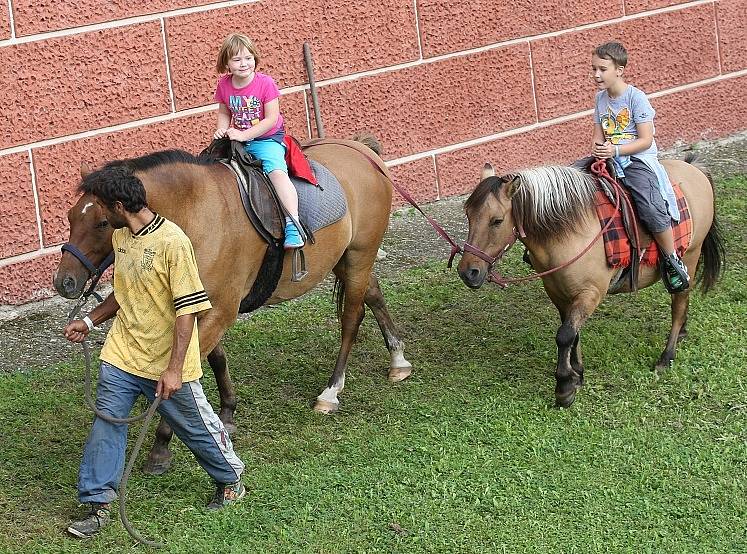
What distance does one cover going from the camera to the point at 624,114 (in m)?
6.21

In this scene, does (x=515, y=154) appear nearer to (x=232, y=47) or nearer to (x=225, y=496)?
(x=232, y=47)

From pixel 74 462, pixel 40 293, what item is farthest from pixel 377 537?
pixel 40 293

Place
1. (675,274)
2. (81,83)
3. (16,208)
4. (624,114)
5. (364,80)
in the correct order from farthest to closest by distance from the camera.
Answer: (364,80) < (81,83) < (16,208) < (675,274) < (624,114)

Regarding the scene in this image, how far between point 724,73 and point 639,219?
535 cm

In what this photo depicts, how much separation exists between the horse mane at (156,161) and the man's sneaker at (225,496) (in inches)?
59.4

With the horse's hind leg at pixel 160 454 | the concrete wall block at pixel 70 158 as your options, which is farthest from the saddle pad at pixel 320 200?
the concrete wall block at pixel 70 158

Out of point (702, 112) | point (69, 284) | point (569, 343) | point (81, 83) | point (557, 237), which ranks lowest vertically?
point (569, 343)

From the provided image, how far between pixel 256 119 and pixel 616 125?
2.04 metres

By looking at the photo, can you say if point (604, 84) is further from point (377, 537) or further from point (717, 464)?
point (377, 537)

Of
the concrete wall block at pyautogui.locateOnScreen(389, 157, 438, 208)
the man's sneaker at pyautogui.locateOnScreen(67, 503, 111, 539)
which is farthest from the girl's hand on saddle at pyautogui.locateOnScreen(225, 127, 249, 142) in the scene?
the concrete wall block at pyautogui.locateOnScreen(389, 157, 438, 208)

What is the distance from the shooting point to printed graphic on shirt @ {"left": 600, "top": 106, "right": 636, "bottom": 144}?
622 centimetres

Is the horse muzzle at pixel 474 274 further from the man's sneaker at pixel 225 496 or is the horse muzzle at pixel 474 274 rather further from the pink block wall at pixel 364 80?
the pink block wall at pixel 364 80

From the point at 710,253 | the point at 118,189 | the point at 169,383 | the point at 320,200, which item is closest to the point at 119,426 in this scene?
the point at 169,383

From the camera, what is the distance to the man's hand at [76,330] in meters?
4.81
